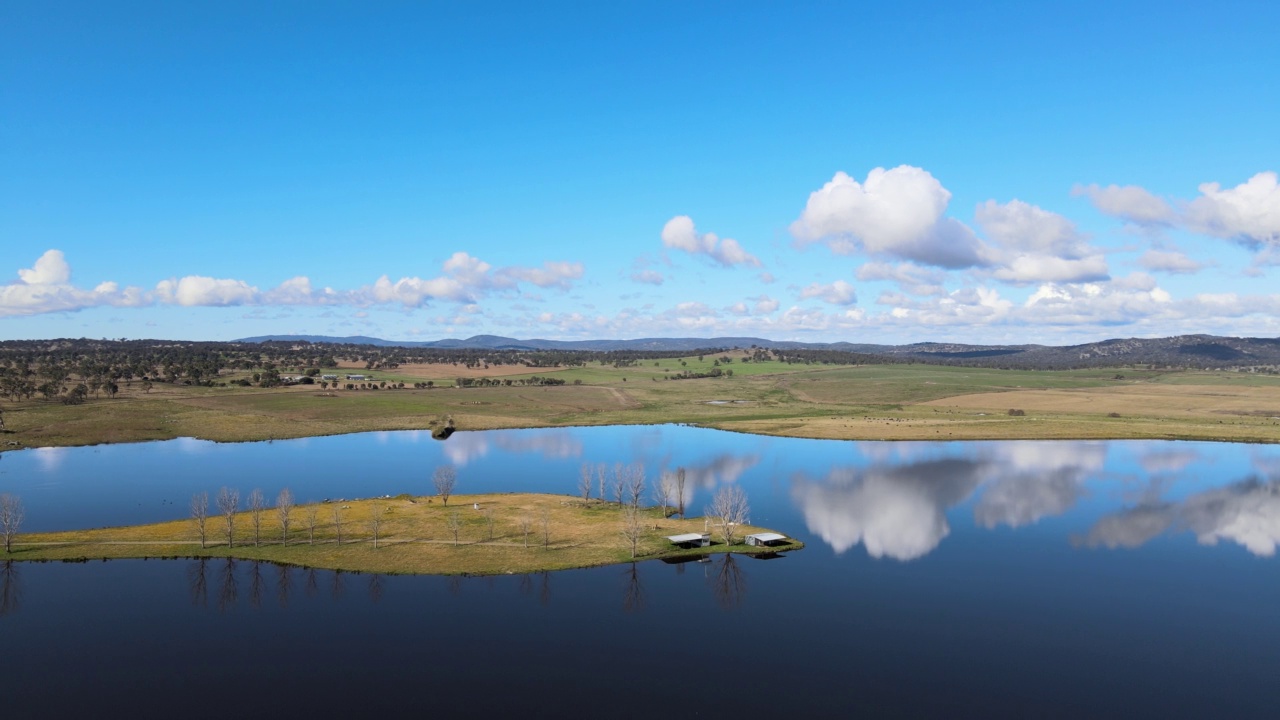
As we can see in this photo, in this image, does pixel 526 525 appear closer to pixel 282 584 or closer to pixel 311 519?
pixel 311 519

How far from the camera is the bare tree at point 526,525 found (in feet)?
196

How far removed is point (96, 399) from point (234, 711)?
143 m

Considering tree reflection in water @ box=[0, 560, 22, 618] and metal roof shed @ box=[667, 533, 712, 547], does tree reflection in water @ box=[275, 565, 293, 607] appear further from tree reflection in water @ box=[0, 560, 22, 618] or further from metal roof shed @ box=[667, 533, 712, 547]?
metal roof shed @ box=[667, 533, 712, 547]

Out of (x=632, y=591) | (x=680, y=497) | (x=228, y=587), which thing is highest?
(x=680, y=497)

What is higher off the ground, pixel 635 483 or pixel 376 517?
pixel 376 517

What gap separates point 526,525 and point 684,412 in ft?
327

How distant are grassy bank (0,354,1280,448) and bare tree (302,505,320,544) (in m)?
55.7

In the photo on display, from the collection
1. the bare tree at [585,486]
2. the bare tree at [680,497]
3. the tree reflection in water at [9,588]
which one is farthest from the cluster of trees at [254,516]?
the bare tree at [680,497]

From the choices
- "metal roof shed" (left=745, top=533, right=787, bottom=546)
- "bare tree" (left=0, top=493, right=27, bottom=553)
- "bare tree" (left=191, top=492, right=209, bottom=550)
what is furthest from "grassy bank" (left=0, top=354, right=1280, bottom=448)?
"metal roof shed" (left=745, top=533, right=787, bottom=546)

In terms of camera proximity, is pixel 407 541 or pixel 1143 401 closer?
pixel 407 541

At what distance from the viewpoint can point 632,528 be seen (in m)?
58.8

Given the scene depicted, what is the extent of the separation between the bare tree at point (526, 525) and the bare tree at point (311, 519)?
16703 millimetres

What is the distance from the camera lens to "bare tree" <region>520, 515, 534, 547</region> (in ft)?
196

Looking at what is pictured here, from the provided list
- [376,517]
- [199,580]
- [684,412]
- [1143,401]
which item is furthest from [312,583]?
[1143,401]
